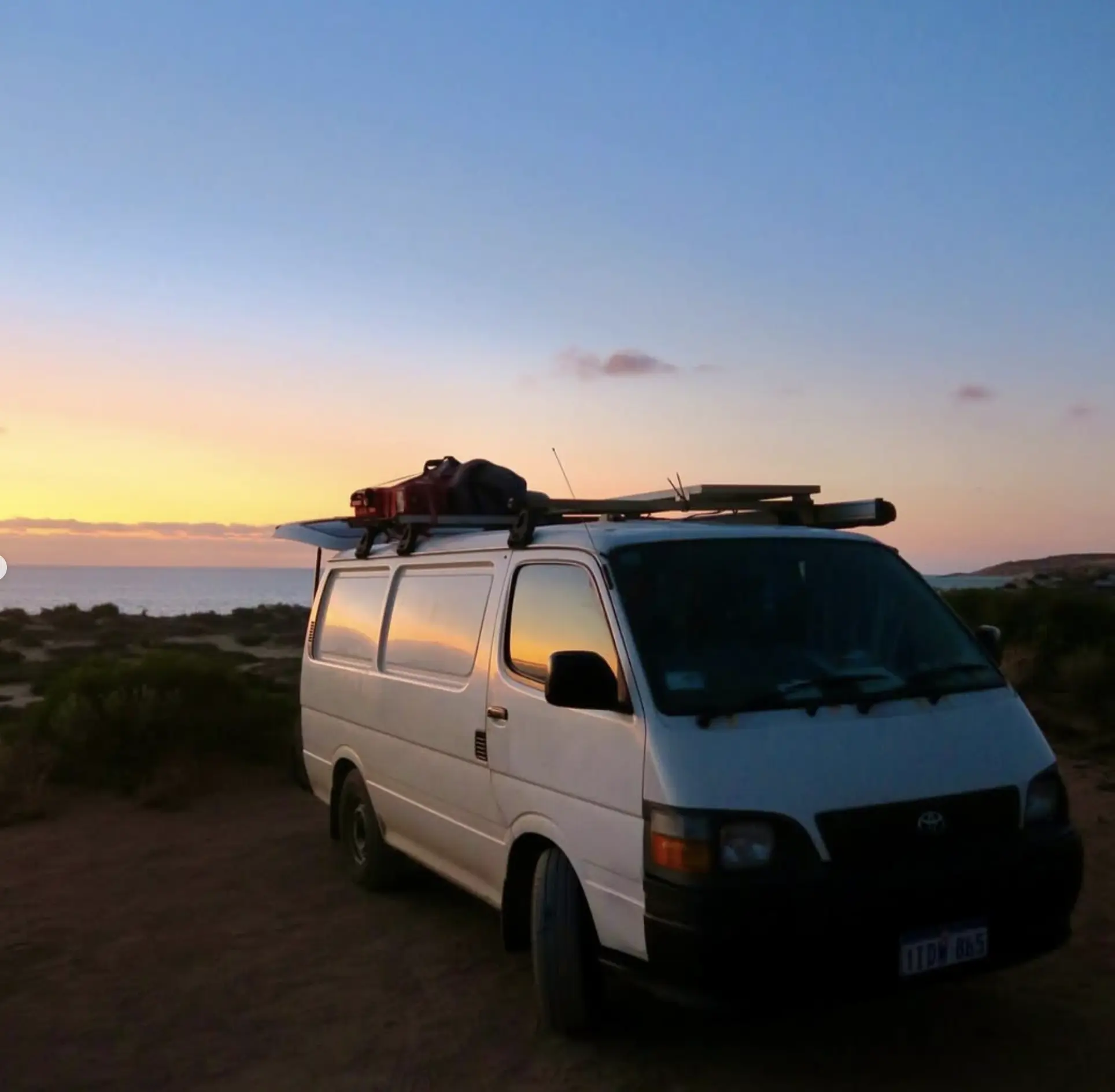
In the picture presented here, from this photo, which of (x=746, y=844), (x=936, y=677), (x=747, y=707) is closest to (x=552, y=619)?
(x=747, y=707)

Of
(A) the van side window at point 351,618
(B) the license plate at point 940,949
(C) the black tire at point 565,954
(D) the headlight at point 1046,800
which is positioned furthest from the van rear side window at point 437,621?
(D) the headlight at point 1046,800

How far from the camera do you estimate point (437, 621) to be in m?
6.50

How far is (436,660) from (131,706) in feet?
21.1

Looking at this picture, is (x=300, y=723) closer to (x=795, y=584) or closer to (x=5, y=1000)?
(x=5, y=1000)

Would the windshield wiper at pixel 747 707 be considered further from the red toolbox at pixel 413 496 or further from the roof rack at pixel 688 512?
the red toolbox at pixel 413 496

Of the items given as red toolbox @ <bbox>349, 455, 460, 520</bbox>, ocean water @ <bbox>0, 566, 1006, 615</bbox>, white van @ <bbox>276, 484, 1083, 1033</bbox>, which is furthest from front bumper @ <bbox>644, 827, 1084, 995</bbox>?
ocean water @ <bbox>0, 566, 1006, 615</bbox>

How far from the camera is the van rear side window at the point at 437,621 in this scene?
6.07 meters

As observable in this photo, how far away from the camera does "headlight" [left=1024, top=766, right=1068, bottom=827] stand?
4762mm

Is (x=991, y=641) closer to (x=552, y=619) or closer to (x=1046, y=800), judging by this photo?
(x=1046, y=800)

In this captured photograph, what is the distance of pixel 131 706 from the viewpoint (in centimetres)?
1176

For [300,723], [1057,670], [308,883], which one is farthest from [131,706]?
[1057,670]

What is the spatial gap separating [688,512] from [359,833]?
3.01m

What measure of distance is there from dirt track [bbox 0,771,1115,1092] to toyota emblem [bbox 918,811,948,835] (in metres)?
0.95

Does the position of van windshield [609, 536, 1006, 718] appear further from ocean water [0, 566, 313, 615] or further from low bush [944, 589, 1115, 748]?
ocean water [0, 566, 313, 615]
